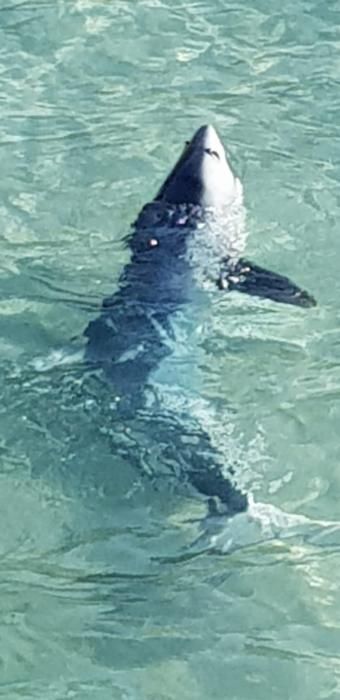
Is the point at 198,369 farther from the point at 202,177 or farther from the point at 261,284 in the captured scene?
the point at 202,177

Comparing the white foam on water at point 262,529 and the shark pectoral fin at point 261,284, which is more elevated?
the shark pectoral fin at point 261,284

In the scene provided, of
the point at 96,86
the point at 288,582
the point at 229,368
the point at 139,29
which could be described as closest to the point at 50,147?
the point at 96,86

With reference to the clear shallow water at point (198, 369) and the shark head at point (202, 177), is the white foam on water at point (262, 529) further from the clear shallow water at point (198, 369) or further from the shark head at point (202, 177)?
the shark head at point (202, 177)

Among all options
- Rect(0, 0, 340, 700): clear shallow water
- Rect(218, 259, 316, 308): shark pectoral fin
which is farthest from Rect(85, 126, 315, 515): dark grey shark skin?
Rect(0, 0, 340, 700): clear shallow water

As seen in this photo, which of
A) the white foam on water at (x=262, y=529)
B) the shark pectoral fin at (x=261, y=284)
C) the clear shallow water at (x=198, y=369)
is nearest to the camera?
the clear shallow water at (x=198, y=369)

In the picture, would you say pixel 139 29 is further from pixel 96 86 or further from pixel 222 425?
pixel 222 425

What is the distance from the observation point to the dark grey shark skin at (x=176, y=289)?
5906 mm

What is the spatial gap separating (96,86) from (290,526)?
12.8ft

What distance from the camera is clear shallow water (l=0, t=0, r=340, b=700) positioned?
5203 millimetres

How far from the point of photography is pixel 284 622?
532 centimetres

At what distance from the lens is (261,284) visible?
22.0 ft

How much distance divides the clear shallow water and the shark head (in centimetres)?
19

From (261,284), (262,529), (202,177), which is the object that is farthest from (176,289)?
(262,529)

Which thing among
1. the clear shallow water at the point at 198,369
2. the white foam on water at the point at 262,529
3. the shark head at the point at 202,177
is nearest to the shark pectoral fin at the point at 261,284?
the clear shallow water at the point at 198,369
